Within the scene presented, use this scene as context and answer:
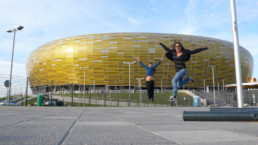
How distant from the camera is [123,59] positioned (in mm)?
62219

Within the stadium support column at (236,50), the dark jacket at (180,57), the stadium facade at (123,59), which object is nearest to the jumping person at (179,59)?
the dark jacket at (180,57)

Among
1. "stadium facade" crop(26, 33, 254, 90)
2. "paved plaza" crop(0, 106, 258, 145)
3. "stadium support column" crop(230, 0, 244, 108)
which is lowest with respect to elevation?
"paved plaza" crop(0, 106, 258, 145)

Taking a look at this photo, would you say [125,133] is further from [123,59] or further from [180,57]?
[123,59]

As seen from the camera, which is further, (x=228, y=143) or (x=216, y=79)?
(x=216, y=79)

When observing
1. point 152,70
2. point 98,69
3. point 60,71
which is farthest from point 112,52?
point 152,70

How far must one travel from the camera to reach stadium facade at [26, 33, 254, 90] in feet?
203

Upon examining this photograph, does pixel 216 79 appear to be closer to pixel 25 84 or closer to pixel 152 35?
pixel 152 35

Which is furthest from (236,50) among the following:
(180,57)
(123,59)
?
(123,59)

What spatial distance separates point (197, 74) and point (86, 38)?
1401 inches

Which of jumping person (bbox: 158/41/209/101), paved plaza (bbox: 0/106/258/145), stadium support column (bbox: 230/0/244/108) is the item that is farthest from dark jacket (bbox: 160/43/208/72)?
paved plaza (bbox: 0/106/258/145)

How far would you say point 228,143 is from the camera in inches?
83.2

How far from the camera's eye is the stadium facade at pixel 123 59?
61.8 m

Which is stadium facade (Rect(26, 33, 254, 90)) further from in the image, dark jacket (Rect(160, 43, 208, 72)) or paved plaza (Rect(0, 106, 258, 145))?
paved plaza (Rect(0, 106, 258, 145))

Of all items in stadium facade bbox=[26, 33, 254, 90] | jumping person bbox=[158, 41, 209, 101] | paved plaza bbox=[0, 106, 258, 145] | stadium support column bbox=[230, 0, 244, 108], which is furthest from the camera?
stadium facade bbox=[26, 33, 254, 90]
